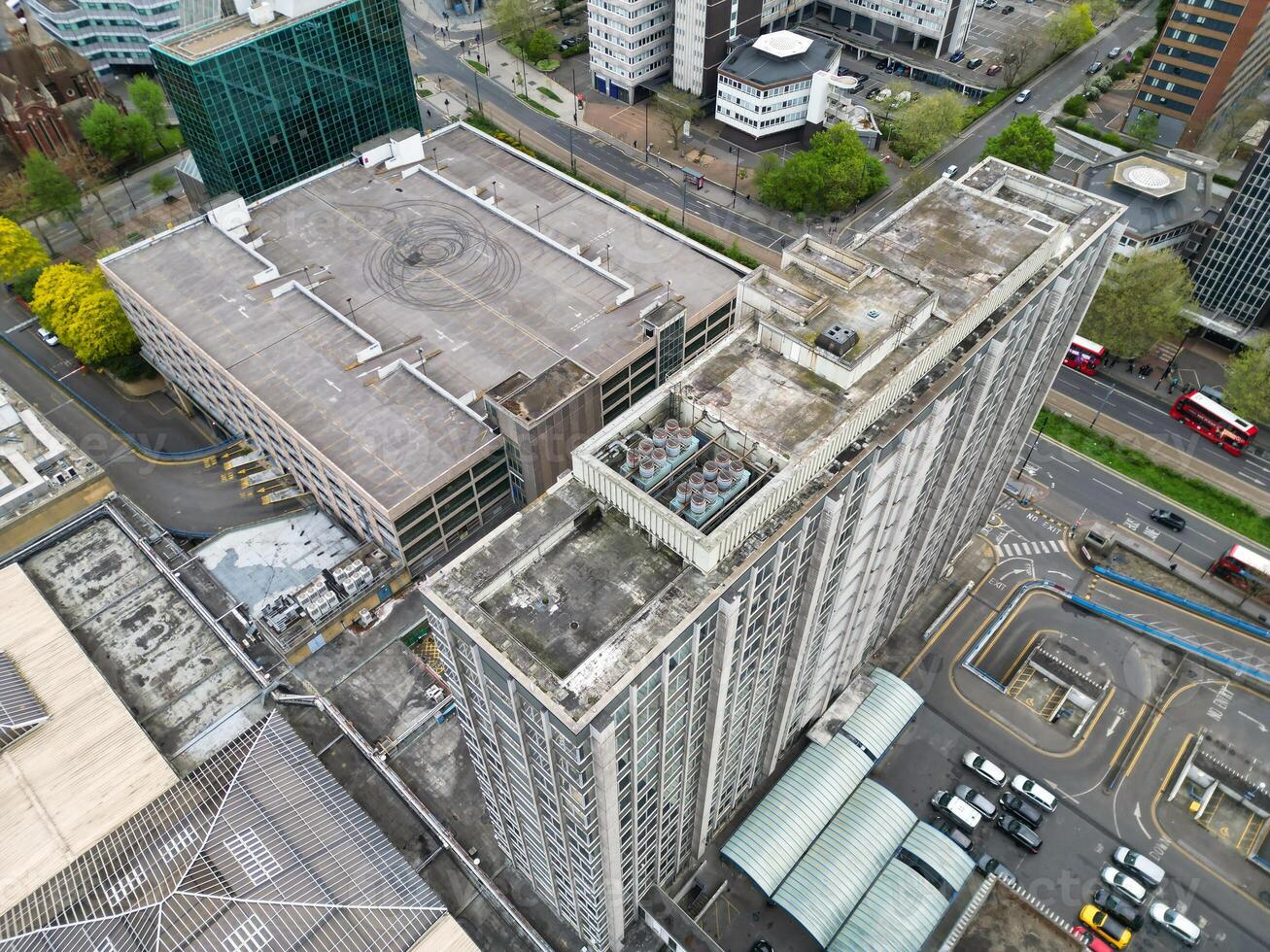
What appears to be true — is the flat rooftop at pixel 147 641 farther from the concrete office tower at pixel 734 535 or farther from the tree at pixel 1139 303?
the tree at pixel 1139 303

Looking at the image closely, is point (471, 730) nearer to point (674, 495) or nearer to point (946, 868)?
point (674, 495)

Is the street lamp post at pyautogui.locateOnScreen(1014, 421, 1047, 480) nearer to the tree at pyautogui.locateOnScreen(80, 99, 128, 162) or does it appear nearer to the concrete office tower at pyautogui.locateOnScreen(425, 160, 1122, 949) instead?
the concrete office tower at pyautogui.locateOnScreen(425, 160, 1122, 949)

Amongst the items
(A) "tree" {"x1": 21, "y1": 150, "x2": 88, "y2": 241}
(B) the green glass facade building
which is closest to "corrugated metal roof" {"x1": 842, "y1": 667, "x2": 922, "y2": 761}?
(B) the green glass facade building

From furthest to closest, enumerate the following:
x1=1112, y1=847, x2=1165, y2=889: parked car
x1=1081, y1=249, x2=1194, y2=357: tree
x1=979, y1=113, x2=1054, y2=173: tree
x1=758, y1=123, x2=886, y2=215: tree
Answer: x1=758, y1=123, x2=886, y2=215: tree
x1=979, y1=113, x2=1054, y2=173: tree
x1=1081, y1=249, x2=1194, y2=357: tree
x1=1112, y1=847, x2=1165, y2=889: parked car

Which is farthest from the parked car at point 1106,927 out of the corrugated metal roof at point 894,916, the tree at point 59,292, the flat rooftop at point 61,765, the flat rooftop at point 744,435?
the tree at point 59,292

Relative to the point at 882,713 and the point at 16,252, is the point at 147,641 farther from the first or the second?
the point at 16,252

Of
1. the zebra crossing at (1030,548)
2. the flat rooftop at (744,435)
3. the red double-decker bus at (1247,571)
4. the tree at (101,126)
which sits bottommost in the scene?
the zebra crossing at (1030,548)

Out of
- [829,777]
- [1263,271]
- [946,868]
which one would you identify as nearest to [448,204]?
[829,777]
